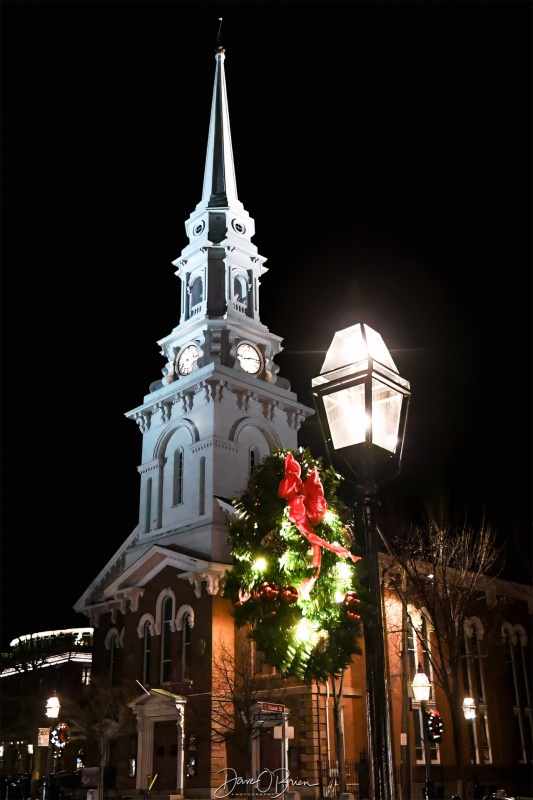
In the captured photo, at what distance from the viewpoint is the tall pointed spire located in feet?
171

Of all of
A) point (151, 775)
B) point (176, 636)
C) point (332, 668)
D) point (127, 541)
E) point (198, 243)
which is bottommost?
point (151, 775)

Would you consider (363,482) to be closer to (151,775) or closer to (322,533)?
(322,533)

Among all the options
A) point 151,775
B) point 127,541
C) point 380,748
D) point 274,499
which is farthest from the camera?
point 127,541

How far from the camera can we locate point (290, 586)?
60.3 feet

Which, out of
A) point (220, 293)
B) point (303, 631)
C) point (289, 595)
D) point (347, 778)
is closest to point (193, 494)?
point (220, 293)

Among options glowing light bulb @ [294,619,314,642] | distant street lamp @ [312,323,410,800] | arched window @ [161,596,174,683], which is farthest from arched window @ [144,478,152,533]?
distant street lamp @ [312,323,410,800]

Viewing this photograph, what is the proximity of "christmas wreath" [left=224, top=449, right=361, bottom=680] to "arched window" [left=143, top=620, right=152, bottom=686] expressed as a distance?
19.7m

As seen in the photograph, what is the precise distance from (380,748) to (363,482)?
2156mm

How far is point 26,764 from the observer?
5653cm

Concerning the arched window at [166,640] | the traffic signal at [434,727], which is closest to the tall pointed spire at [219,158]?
the arched window at [166,640]

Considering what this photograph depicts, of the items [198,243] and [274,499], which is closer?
[274,499]

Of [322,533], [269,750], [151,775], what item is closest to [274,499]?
[322,533]

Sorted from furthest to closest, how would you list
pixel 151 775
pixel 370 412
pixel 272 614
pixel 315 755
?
pixel 151 775 < pixel 315 755 < pixel 272 614 < pixel 370 412

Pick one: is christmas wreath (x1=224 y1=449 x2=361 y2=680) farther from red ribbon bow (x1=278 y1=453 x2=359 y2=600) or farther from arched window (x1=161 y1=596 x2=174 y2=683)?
arched window (x1=161 y1=596 x2=174 y2=683)
